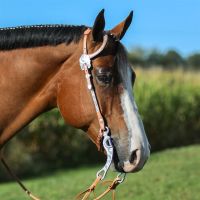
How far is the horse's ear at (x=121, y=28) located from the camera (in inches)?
138

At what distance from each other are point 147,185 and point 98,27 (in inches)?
255

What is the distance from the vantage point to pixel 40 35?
353 cm

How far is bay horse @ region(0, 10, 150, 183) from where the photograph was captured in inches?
132

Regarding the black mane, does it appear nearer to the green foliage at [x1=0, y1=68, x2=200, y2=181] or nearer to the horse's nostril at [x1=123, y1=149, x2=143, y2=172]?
the horse's nostril at [x1=123, y1=149, x2=143, y2=172]

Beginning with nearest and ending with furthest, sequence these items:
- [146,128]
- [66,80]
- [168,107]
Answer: [66,80] → [146,128] → [168,107]

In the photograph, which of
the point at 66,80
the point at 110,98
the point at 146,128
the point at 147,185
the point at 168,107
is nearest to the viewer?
the point at 110,98

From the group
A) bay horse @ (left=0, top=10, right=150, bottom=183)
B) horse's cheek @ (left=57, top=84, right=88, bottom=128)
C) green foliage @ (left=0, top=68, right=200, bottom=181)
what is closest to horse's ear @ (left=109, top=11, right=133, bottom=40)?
bay horse @ (left=0, top=10, right=150, bottom=183)

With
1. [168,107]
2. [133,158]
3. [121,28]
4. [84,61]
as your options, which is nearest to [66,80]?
[84,61]

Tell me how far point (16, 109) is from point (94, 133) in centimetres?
51

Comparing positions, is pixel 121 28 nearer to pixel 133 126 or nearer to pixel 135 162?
pixel 133 126

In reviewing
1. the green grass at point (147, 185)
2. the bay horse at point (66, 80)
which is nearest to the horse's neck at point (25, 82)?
the bay horse at point (66, 80)

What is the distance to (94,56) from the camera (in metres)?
3.41

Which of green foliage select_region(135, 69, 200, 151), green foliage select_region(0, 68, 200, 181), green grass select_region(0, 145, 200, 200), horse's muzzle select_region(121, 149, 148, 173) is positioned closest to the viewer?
horse's muzzle select_region(121, 149, 148, 173)

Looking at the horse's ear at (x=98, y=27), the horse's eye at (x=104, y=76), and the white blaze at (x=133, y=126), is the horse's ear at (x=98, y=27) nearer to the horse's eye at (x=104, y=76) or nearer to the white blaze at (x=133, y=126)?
the horse's eye at (x=104, y=76)
